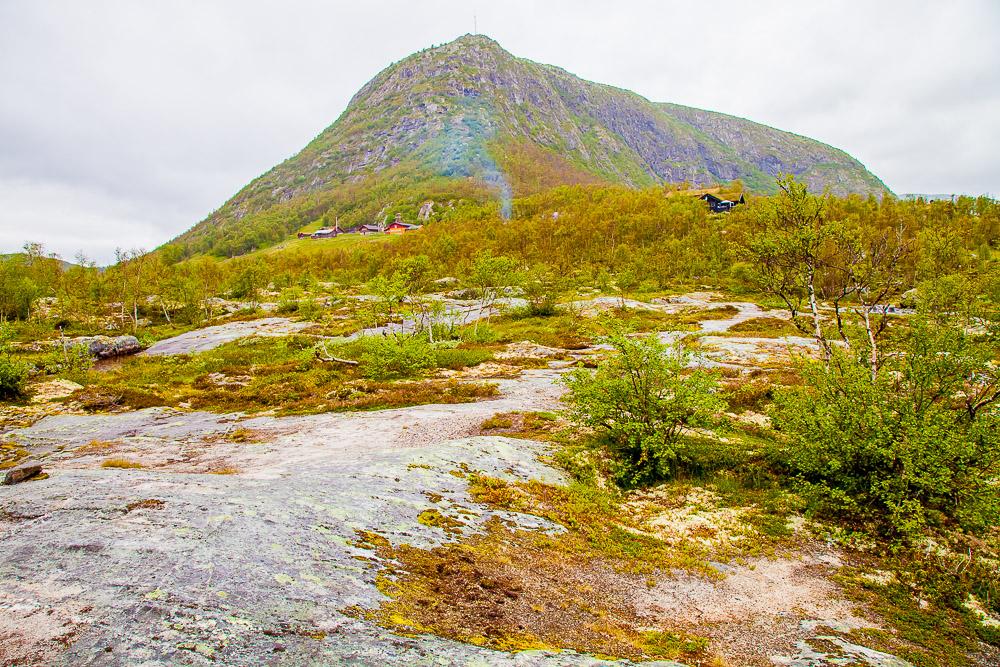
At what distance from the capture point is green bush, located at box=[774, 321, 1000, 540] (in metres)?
8.53

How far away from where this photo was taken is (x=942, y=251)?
5991 cm

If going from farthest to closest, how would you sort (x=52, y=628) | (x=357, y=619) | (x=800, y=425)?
(x=800, y=425), (x=357, y=619), (x=52, y=628)

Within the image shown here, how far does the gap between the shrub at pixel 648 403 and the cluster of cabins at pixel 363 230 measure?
528ft

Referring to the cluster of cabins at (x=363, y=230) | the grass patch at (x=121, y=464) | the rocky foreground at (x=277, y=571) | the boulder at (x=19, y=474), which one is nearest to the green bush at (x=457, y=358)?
the rocky foreground at (x=277, y=571)

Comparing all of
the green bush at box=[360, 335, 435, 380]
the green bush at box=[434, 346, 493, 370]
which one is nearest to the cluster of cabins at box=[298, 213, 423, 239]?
the green bush at box=[434, 346, 493, 370]

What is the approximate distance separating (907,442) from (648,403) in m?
5.17

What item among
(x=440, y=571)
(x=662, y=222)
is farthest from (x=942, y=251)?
(x=440, y=571)

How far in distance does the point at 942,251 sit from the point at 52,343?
105922mm

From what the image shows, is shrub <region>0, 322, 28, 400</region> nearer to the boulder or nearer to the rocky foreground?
the rocky foreground

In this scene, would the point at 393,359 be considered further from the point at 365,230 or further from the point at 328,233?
the point at 328,233

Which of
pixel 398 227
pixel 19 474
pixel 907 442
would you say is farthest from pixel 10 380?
pixel 398 227

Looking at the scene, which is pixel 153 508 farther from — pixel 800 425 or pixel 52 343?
pixel 52 343

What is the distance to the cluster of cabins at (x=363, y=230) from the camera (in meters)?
169

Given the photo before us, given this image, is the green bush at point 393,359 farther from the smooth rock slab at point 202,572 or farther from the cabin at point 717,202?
the cabin at point 717,202
